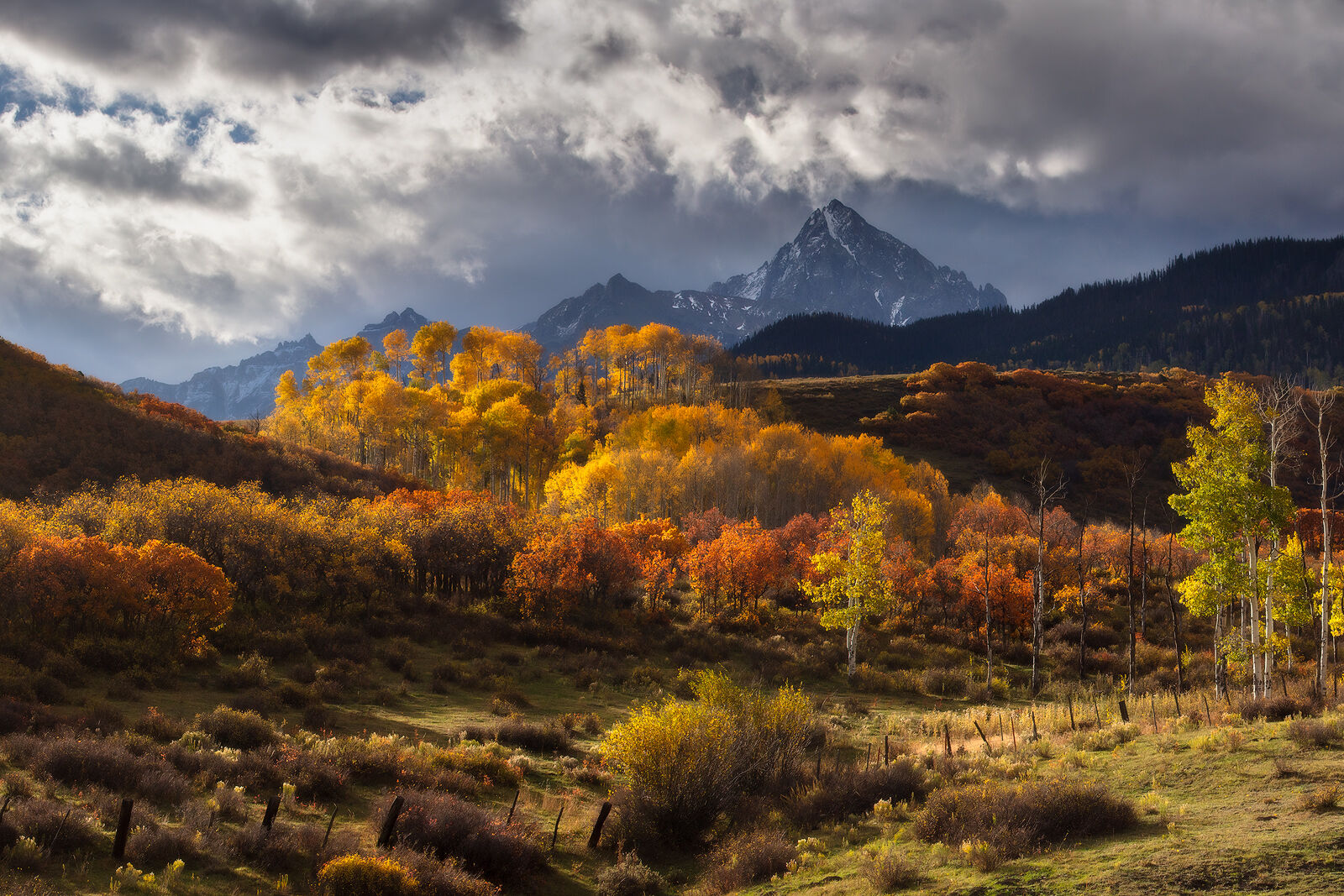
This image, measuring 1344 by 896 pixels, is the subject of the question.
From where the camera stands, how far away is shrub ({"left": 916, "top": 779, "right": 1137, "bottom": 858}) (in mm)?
13391

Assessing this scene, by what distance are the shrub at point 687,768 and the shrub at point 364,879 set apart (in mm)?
6894

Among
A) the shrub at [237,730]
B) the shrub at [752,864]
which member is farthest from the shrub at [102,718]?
the shrub at [752,864]

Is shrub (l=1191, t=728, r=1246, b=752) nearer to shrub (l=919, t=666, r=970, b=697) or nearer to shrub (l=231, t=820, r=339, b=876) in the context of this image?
shrub (l=231, t=820, r=339, b=876)

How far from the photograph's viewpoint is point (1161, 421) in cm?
11962

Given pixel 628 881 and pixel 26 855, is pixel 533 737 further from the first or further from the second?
pixel 26 855

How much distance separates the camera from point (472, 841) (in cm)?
1595

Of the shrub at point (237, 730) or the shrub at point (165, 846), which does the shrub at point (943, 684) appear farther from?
the shrub at point (165, 846)

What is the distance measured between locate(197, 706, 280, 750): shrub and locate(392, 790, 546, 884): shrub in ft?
24.7

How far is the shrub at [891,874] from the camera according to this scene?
12555 millimetres

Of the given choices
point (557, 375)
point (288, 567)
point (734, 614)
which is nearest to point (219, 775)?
point (288, 567)

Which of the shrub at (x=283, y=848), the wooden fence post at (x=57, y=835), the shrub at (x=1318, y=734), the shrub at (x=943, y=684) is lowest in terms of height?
the shrub at (x=943, y=684)

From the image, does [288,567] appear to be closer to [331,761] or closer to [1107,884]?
[331,761]

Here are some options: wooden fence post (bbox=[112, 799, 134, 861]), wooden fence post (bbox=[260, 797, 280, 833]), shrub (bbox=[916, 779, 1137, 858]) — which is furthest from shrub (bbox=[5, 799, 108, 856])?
shrub (bbox=[916, 779, 1137, 858])

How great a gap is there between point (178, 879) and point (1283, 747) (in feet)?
75.9
